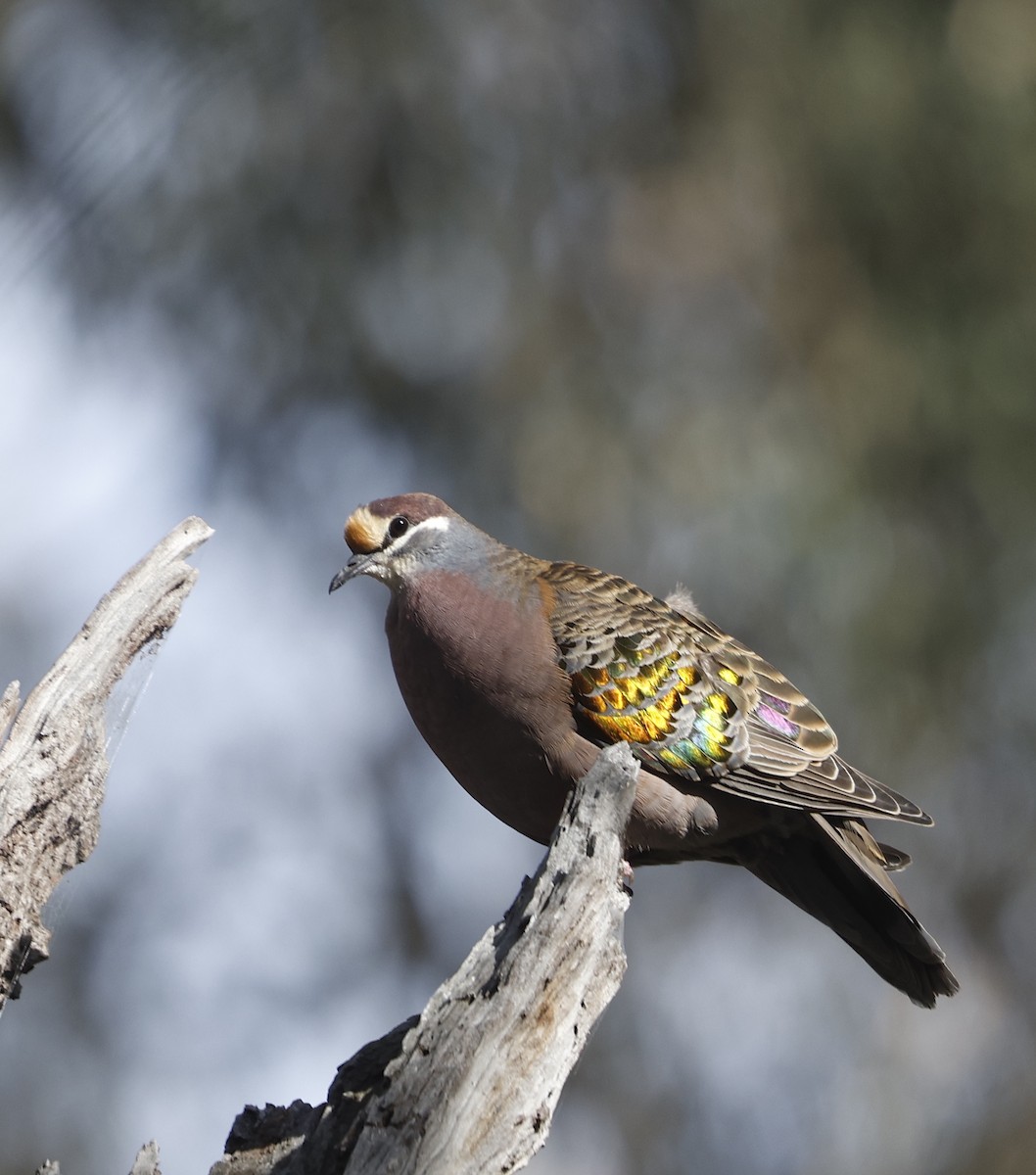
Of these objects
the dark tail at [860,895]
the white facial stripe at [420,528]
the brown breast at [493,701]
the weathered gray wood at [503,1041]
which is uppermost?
the white facial stripe at [420,528]

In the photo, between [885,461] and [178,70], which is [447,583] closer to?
[178,70]

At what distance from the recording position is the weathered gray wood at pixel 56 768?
3.39 m

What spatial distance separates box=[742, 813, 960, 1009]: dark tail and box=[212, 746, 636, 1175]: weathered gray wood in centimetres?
180

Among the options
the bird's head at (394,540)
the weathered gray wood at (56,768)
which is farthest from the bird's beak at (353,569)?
the weathered gray wood at (56,768)

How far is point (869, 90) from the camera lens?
847cm

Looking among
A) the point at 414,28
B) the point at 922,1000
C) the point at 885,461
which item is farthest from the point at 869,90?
the point at 922,1000

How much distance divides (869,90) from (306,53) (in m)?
3.38

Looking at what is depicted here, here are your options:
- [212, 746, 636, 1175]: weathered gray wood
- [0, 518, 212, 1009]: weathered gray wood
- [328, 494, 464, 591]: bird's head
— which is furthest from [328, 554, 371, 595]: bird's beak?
[212, 746, 636, 1175]: weathered gray wood

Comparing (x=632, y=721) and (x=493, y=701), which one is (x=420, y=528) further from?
(x=632, y=721)

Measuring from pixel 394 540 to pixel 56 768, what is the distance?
5.61 ft

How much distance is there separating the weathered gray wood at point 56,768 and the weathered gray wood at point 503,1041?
0.76 metres

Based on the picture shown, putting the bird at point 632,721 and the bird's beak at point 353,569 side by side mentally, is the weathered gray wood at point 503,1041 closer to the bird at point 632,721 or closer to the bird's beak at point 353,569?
the bird at point 632,721

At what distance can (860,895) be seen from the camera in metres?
4.93

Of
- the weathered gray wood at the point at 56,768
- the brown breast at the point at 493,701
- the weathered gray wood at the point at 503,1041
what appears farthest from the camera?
the brown breast at the point at 493,701
